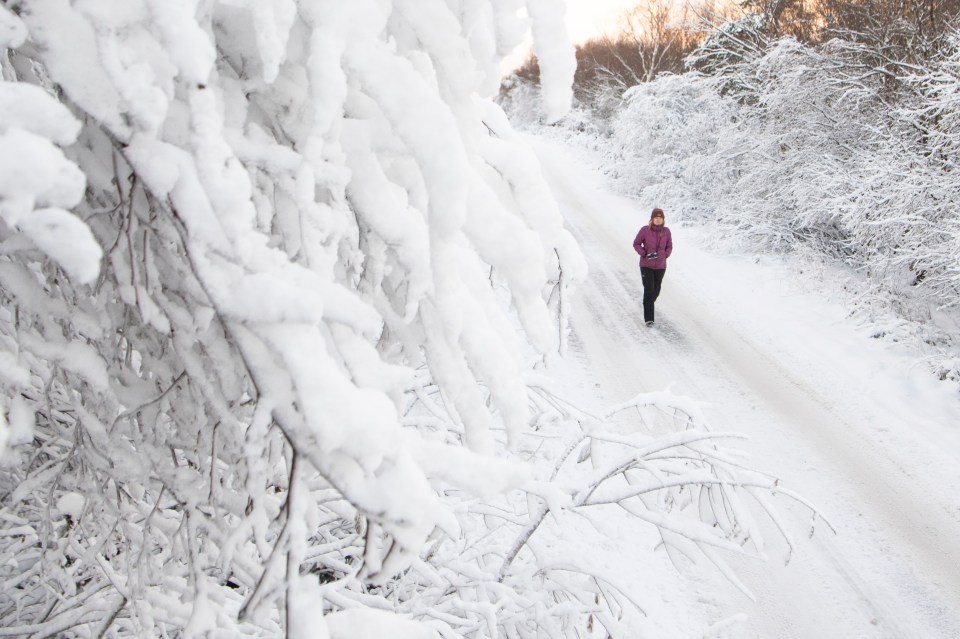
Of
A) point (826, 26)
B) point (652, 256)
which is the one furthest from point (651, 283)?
point (826, 26)

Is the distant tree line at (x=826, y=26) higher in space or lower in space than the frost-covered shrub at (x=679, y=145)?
higher

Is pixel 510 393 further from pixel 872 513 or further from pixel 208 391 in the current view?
pixel 872 513

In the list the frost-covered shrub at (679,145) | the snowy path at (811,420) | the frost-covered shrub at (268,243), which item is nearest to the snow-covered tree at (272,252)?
the frost-covered shrub at (268,243)

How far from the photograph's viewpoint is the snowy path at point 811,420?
3.88 m

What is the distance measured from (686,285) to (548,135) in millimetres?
21185

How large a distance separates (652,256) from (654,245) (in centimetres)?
15

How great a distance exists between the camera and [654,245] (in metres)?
7.89

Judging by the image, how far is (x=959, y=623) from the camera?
3732 millimetres

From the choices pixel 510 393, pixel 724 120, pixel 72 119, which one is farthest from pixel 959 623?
pixel 724 120

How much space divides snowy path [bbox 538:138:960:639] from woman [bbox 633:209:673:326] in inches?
16.3

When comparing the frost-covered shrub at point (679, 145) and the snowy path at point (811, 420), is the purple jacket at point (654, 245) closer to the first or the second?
the snowy path at point (811, 420)

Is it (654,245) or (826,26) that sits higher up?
(826,26)

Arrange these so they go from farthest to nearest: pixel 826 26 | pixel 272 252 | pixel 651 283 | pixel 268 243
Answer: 1. pixel 826 26
2. pixel 651 283
3. pixel 268 243
4. pixel 272 252

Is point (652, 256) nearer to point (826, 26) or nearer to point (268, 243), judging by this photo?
point (826, 26)
